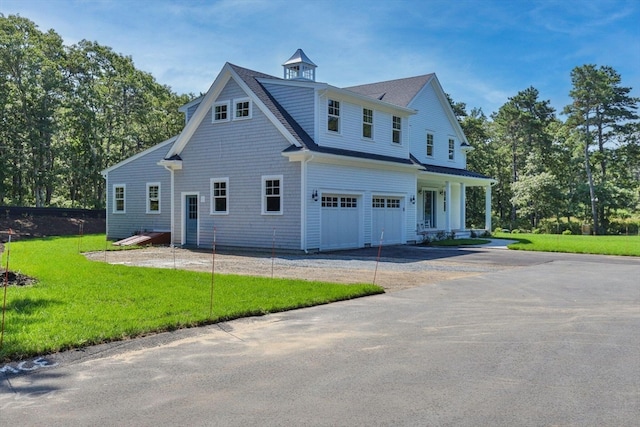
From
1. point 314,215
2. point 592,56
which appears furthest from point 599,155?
point 314,215

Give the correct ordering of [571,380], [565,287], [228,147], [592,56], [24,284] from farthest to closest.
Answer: [592,56] → [228,147] → [565,287] → [24,284] → [571,380]

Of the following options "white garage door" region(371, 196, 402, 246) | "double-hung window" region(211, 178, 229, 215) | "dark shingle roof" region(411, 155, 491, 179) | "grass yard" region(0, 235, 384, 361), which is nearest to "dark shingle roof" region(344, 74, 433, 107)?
"dark shingle roof" region(411, 155, 491, 179)

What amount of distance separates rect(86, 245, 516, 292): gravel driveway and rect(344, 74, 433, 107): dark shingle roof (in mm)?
8987

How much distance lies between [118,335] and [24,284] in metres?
4.95

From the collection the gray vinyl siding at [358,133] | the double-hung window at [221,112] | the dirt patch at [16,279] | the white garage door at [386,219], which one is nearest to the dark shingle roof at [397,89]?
the gray vinyl siding at [358,133]

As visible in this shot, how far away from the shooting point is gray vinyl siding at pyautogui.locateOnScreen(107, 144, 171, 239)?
24.7m

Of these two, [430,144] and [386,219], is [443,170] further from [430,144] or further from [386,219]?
[386,219]

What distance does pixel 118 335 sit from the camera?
649cm

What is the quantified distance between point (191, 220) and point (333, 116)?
290 inches

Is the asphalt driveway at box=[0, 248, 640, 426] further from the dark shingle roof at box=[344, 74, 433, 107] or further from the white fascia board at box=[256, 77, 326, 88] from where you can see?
the dark shingle roof at box=[344, 74, 433, 107]

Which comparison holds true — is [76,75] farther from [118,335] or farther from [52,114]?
[118,335]

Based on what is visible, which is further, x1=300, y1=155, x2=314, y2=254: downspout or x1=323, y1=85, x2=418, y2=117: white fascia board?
x1=323, y1=85, x2=418, y2=117: white fascia board

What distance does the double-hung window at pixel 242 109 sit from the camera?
20.0 metres

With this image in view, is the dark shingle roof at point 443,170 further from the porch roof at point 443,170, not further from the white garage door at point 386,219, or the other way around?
the white garage door at point 386,219
